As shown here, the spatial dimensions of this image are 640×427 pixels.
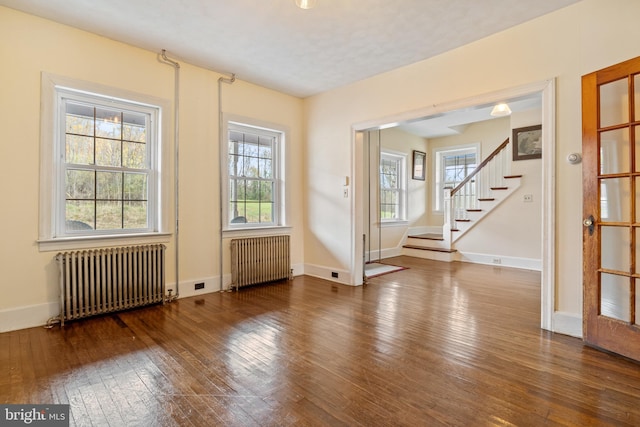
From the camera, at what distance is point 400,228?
7.45m

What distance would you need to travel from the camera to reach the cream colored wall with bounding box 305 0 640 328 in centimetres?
259

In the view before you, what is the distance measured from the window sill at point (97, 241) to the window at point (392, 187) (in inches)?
186

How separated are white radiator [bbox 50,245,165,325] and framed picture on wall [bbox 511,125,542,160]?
20.7 ft

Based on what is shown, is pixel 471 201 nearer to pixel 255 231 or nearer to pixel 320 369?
pixel 255 231

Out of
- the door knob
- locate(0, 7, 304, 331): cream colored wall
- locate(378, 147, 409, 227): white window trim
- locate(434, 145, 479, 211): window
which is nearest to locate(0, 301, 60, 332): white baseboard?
locate(0, 7, 304, 331): cream colored wall

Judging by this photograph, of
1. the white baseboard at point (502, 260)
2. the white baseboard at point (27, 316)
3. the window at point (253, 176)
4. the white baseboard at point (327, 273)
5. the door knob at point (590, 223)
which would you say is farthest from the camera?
the white baseboard at point (502, 260)

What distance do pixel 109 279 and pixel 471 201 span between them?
6.71 m

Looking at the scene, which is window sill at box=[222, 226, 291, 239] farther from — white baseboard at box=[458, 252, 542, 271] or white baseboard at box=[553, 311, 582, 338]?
white baseboard at box=[458, 252, 542, 271]

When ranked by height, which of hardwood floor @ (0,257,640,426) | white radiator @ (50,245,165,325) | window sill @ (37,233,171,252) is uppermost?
window sill @ (37,233,171,252)

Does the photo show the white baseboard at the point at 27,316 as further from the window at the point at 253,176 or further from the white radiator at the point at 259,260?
the window at the point at 253,176

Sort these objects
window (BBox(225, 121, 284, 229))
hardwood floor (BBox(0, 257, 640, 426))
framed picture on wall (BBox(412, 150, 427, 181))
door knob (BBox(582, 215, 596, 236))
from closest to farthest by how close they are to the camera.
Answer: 1. hardwood floor (BBox(0, 257, 640, 426))
2. door knob (BBox(582, 215, 596, 236))
3. window (BBox(225, 121, 284, 229))
4. framed picture on wall (BBox(412, 150, 427, 181))

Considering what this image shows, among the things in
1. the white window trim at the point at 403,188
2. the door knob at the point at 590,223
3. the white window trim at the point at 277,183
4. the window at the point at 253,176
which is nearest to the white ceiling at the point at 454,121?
the white window trim at the point at 403,188

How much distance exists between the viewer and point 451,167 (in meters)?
8.28

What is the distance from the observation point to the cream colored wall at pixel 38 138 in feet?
9.46
